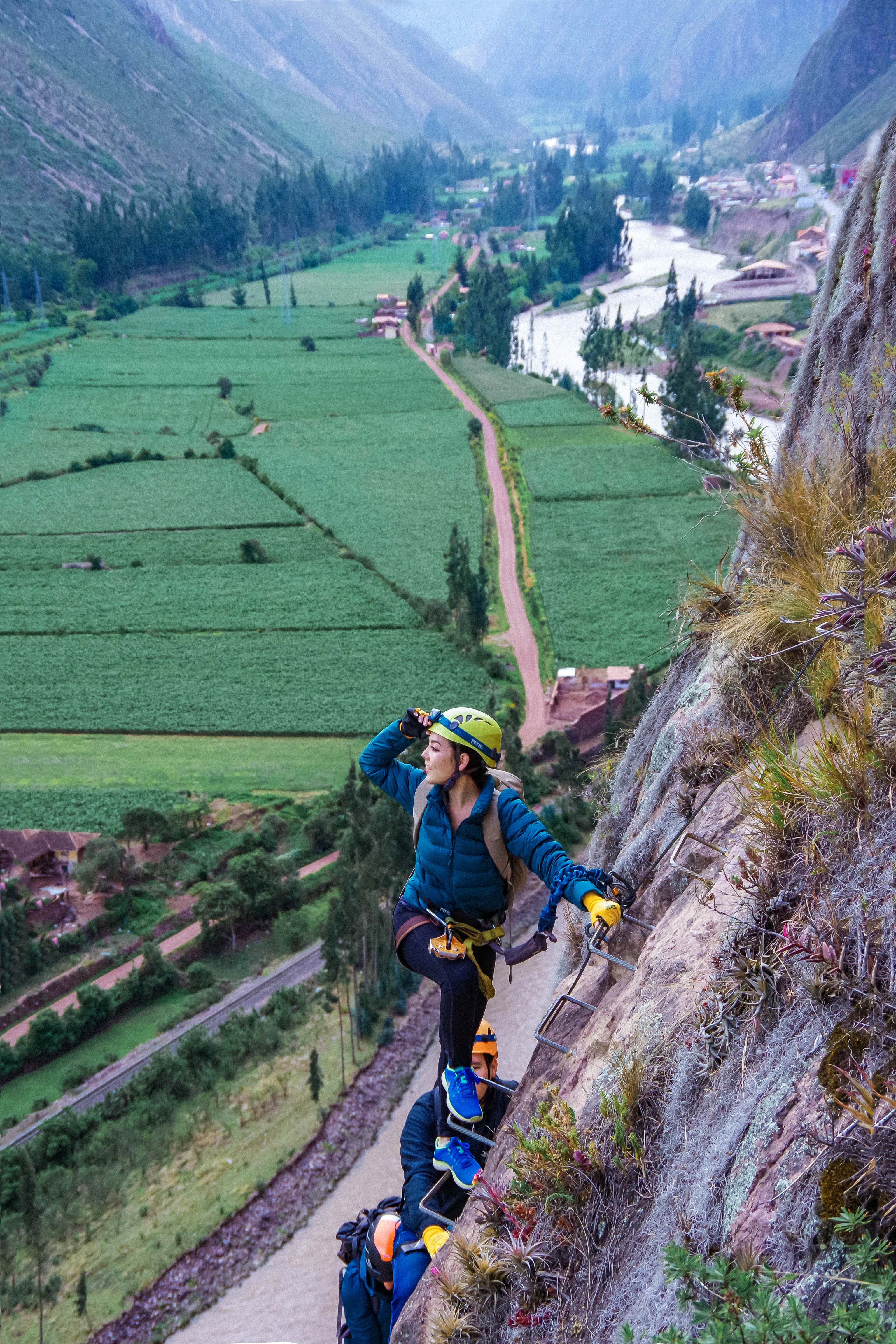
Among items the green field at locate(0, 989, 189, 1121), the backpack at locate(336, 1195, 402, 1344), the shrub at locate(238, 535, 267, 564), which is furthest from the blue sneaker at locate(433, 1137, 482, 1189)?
the shrub at locate(238, 535, 267, 564)

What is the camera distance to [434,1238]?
493 centimetres

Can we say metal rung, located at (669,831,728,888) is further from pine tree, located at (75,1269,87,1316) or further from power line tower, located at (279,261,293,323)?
power line tower, located at (279,261,293,323)

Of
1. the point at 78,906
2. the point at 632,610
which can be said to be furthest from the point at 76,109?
the point at 78,906

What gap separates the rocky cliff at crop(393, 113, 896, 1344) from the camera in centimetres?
294

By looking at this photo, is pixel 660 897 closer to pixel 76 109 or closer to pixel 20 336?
pixel 20 336

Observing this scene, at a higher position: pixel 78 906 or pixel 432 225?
pixel 432 225

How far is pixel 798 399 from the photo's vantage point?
7.43m

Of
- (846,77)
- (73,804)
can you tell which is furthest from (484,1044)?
(846,77)

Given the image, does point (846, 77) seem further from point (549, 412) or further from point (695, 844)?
point (695, 844)

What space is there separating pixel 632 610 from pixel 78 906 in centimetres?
2687

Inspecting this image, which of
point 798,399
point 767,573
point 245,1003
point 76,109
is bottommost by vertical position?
point 245,1003

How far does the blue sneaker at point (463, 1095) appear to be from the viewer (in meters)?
5.07

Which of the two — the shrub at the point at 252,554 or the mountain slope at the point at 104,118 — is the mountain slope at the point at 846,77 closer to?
the mountain slope at the point at 104,118

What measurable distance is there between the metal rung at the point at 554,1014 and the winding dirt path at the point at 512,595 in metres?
27.7
